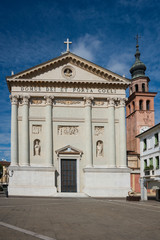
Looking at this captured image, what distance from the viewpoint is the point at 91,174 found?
130 feet

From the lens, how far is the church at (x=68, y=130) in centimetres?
3897

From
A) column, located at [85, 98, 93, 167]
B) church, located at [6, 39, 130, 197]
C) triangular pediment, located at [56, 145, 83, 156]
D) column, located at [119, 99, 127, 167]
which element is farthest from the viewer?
column, located at [119, 99, 127, 167]

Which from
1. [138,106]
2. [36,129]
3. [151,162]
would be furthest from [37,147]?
[138,106]

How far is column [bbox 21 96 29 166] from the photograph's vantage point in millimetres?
38906

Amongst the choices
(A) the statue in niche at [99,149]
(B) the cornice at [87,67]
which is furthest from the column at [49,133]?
(A) the statue in niche at [99,149]

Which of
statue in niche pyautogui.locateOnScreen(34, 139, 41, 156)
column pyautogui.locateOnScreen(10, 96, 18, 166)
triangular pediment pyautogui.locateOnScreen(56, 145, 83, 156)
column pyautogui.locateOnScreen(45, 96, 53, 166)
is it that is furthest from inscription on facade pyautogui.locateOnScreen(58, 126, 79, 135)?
column pyautogui.locateOnScreen(10, 96, 18, 166)

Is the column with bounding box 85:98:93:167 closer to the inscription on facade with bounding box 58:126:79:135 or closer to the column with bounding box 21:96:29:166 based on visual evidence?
the inscription on facade with bounding box 58:126:79:135

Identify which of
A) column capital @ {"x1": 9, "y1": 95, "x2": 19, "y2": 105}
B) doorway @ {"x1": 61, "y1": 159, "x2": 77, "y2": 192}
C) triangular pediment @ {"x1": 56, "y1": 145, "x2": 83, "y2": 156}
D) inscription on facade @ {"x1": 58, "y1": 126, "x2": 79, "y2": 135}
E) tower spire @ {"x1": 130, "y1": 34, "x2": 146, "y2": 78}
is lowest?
doorway @ {"x1": 61, "y1": 159, "x2": 77, "y2": 192}

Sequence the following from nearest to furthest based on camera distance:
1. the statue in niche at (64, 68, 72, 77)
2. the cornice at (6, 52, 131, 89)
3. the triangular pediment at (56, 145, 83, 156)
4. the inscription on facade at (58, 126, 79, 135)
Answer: the triangular pediment at (56, 145, 83, 156) < the inscription on facade at (58, 126, 79, 135) < the cornice at (6, 52, 131, 89) < the statue in niche at (64, 68, 72, 77)

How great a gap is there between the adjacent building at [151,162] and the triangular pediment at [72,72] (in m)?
9.64

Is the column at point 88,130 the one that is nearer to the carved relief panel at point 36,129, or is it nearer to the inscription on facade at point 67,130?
the inscription on facade at point 67,130

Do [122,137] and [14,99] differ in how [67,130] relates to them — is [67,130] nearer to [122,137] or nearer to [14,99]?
[122,137]

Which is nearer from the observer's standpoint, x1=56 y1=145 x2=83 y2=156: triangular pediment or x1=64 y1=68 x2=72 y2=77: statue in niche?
x1=56 y1=145 x2=83 y2=156: triangular pediment

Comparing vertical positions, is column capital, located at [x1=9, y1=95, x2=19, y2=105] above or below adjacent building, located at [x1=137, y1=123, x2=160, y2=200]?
above
